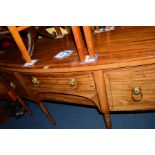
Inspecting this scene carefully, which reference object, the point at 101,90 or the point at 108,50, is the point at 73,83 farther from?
the point at 108,50

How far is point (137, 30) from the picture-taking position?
1.30 metres

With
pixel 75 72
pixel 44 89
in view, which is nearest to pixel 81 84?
pixel 75 72

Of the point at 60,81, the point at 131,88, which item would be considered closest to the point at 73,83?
the point at 60,81

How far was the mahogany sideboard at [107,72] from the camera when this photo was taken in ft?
3.35

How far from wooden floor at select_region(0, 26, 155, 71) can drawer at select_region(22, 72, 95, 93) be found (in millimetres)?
97

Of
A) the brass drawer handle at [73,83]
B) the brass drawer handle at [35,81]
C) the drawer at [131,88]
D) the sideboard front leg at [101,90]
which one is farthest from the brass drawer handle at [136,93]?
the brass drawer handle at [35,81]

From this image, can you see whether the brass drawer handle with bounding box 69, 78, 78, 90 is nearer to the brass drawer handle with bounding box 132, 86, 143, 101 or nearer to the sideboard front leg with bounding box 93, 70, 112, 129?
the sideboard front leg with bounding box 93, 70, 112, 129

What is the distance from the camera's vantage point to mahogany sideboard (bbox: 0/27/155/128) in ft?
3.35

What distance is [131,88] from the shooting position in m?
1.12

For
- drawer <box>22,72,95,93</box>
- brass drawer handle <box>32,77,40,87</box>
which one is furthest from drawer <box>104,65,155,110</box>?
brass drawer handle <box>32,77,40,87</box>
